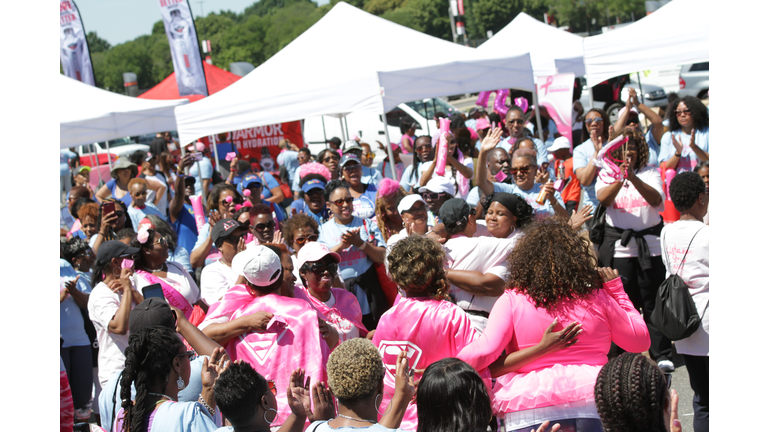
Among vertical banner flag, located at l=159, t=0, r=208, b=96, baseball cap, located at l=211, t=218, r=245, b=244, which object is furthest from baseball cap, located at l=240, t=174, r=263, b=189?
vertical banner flag, located at l=159, t=0, r=208, b=96

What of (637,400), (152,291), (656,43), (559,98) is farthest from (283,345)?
(559,98)

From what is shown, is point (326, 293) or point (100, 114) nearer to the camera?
point (326, 293)

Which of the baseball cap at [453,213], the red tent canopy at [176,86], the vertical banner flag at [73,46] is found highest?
the vertical banner flag at [73,46]

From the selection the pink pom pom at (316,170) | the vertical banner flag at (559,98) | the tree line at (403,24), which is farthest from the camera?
the tree line at (403,24)

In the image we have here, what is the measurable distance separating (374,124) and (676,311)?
13868mm

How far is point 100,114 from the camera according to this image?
8352mm

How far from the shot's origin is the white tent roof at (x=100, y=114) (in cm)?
829

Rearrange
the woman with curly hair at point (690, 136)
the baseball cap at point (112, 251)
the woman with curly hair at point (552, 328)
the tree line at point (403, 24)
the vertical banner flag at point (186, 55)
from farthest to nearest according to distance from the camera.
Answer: the tree line at point (403, 24) < the vertical banner flag at point (186, 55) < the woman with curly hair at point (690, 136) < the baseball cap at point (112, 251) < the woman with curly hair at point (552, 328)

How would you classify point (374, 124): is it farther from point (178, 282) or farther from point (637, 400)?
point (637, 400)

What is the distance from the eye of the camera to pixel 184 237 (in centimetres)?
616

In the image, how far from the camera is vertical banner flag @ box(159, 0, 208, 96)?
11.5 metres

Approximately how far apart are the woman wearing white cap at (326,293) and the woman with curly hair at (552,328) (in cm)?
89

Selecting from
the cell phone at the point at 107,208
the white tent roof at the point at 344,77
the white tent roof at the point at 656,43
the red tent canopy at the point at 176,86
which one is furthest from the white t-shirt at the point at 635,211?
the red tent canopy at the point at 176,86

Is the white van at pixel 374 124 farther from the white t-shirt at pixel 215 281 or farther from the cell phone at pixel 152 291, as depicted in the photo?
the cell phone at pixel 152 291
